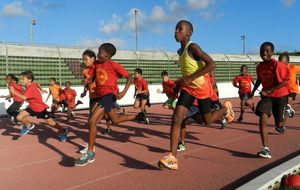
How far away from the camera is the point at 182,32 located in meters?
5.91

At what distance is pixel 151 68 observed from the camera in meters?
25.3

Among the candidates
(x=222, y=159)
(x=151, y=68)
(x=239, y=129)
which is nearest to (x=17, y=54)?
A: (x=151, y=68)

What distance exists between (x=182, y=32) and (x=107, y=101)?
66.6 inches

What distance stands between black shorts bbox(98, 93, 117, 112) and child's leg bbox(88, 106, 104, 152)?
8 centimetres

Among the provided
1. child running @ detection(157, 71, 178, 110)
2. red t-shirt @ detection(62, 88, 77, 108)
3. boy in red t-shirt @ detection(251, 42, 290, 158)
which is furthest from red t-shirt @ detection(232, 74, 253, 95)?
red t-shirt @ detection(62, 88, 77, 108)

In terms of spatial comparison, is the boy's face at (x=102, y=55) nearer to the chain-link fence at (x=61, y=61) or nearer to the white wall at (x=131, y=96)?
the white wall at (x=131, y=96)

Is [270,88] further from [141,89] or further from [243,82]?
[141,89]

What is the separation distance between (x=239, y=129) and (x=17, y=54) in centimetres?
1249

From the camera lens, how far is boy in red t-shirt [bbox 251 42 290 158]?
6.74 meters

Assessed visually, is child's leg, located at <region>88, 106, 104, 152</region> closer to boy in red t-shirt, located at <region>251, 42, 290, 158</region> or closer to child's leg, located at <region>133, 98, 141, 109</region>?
boy in red t-shirt, located at <region>251, 42, 290, 158</region>

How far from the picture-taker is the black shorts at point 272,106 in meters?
6.79

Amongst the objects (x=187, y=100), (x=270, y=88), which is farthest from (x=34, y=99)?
(x=270, y=88)

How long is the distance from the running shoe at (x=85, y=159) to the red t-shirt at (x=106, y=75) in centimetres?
102

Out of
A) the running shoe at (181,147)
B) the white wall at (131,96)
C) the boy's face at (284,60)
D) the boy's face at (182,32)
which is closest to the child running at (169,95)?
the boy's face at (284,60)
